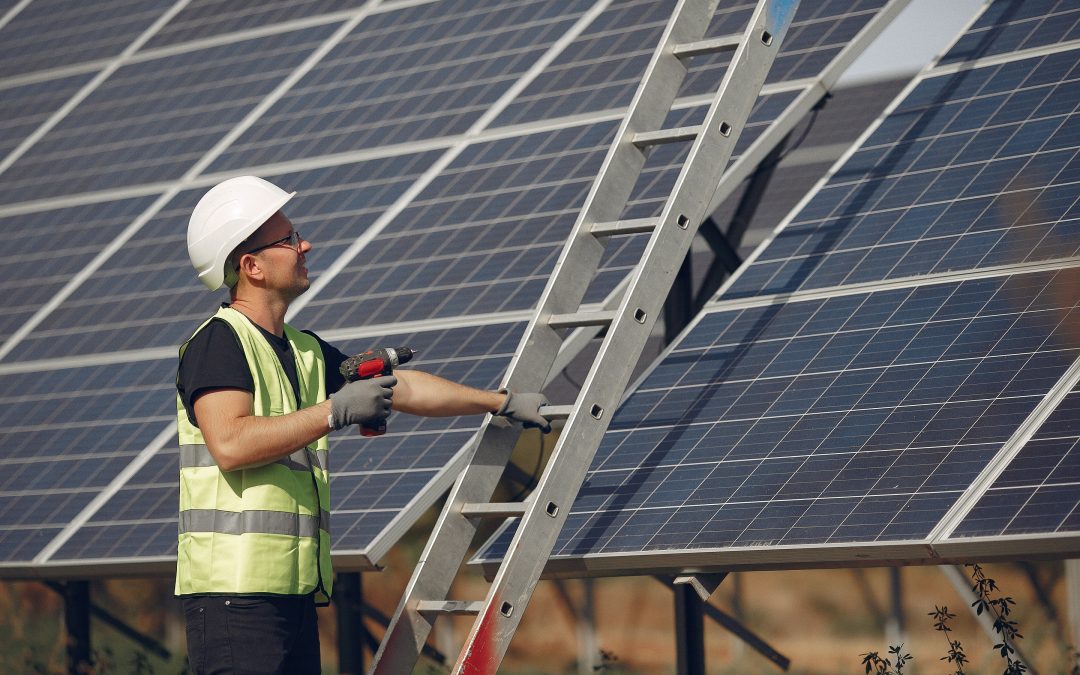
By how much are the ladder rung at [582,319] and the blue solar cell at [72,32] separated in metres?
10.8

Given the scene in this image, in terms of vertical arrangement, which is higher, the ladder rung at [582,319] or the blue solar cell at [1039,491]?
the ladder rung at [582,319]

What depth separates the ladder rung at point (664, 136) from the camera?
7906 millimetres

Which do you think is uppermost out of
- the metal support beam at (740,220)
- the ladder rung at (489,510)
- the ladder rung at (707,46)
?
the metal support beam at (740,220)

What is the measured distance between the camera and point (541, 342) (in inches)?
301

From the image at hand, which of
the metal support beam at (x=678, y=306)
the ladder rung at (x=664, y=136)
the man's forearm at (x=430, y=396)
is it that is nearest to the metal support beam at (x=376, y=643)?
the metal support beam at (x=678, y=306)

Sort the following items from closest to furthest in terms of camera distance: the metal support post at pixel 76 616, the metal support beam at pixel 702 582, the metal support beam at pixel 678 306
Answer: the metal support beam at pixel 702 582 → the metal support beam at pixel 678 306 → the metal support post at pixel 76 616

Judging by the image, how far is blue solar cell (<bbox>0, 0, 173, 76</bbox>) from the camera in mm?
17328

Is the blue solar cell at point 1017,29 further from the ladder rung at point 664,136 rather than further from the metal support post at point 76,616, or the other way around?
the metal support post at point 76,616

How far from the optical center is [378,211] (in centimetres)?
1278

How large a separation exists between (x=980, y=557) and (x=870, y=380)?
1646mm

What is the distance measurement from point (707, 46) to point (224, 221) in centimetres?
303

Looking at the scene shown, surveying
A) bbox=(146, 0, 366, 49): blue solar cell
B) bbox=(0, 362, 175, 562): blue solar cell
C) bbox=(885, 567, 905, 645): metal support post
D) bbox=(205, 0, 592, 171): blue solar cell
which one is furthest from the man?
bbox=(885, 567, 905, 645): metal support post

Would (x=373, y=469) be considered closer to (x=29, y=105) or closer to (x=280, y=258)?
(x=280, y=258)

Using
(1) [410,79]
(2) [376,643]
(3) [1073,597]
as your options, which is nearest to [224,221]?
(1) [410,79]
